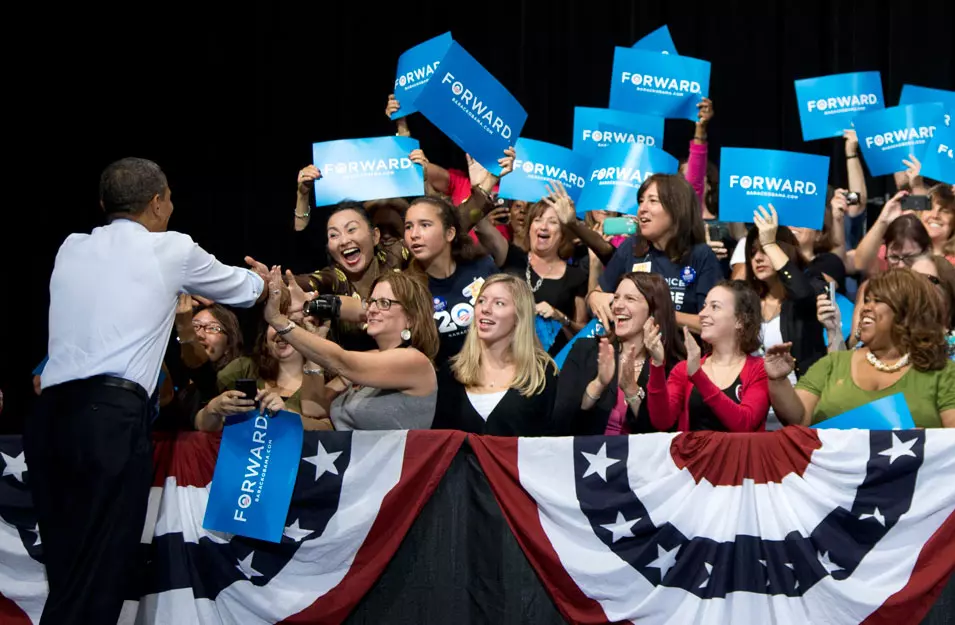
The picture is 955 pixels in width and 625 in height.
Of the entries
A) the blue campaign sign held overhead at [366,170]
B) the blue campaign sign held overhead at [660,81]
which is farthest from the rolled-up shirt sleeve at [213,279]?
the blue campaign sign held overhead at [660,81]

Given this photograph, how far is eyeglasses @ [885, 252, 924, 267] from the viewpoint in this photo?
5867mm

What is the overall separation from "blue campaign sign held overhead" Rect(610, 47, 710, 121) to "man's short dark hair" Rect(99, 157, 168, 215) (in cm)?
340

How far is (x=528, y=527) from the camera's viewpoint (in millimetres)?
4285

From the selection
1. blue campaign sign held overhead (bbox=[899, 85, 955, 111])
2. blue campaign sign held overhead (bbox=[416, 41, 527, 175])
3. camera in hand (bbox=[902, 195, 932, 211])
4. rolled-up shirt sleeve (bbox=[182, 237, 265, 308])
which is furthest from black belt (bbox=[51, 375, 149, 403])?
blue campaign sign held overhead (bbox=[899, 85, 955, 111])

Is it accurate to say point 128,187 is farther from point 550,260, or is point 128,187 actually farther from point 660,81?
point 660,81

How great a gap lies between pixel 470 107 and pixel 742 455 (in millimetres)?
2601

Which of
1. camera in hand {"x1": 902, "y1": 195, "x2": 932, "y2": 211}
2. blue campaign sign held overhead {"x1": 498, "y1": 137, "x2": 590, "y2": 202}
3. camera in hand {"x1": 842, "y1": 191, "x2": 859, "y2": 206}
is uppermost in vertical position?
blue campaign sign held overhead {"x1": 498, "y1": 137, "x2": 590, "y2": 202}

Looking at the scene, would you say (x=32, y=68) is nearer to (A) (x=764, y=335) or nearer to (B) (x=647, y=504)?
(A) (x=764, y=335)

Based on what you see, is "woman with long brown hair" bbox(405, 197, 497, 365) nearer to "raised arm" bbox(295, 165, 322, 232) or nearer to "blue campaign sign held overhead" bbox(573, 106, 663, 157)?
"raised arm" bbox(295, 165, 322, 232)

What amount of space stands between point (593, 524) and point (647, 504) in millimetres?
195

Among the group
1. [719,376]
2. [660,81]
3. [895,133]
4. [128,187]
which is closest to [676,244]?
[719,376]

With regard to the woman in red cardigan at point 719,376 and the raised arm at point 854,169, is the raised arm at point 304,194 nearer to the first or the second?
the woman in red cardigan at point 719,376

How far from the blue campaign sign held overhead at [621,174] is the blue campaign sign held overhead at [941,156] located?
1.24 metres

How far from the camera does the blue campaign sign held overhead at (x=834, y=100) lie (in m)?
6.92
